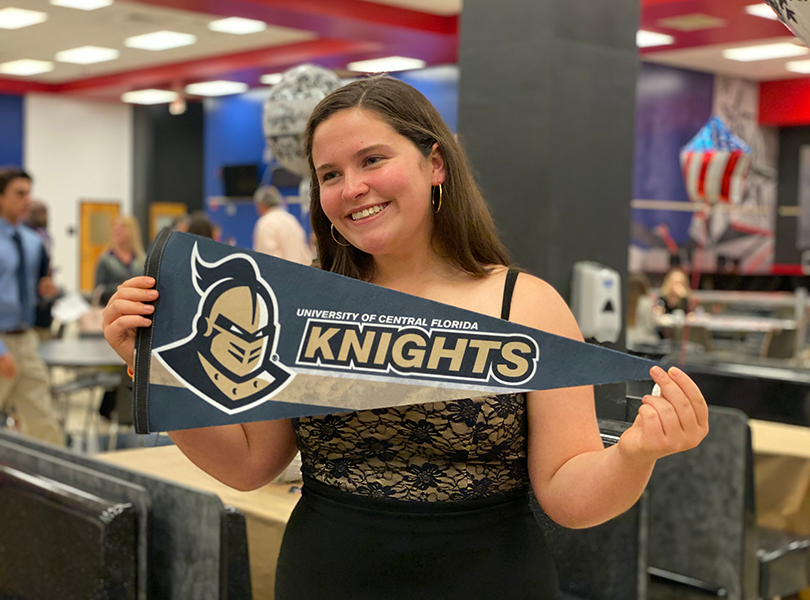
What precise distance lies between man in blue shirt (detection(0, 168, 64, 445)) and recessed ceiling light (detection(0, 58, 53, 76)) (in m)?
7.84

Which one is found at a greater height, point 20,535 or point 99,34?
point 99,34

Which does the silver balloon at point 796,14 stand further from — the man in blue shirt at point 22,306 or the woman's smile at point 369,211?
the man in blue shirt at point 22,306

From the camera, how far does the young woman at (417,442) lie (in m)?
1.22

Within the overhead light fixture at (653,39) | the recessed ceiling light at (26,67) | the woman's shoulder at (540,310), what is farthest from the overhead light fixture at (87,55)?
the woman's shoulder at (540,310)

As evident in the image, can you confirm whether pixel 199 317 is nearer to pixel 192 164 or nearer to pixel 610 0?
pixel 610 0

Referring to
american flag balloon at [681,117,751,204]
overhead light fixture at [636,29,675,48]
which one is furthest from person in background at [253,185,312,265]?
overhead light fixture at [636,29,675,48]

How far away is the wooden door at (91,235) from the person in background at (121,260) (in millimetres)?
Answer: 8379

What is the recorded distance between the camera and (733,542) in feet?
9.61

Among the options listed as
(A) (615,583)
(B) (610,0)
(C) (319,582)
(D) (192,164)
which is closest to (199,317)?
(C) (319,582)

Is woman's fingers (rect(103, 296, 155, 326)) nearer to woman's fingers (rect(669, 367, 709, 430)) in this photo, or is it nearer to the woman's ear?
the woman's ear

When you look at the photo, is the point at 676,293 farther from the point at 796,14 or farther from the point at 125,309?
the point at 125,309

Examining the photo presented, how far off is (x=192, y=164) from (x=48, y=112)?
8.50 feet

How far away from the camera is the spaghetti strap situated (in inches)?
49.8

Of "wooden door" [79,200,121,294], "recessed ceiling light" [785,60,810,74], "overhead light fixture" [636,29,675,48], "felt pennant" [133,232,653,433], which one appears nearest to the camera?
"felt pennant" [133,232,653,433]
